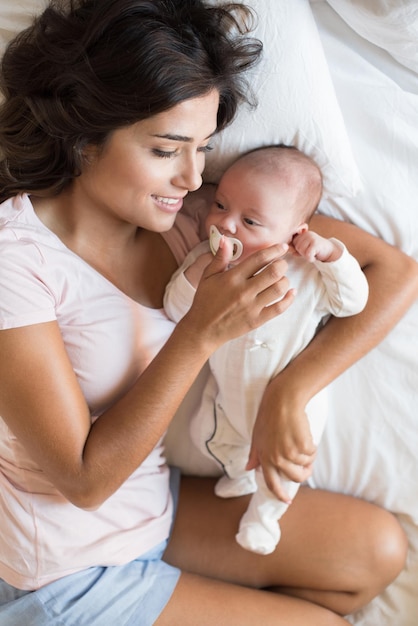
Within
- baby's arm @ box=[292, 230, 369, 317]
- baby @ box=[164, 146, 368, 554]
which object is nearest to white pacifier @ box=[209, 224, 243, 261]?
baby @ box=[164, 146, 368, 554]

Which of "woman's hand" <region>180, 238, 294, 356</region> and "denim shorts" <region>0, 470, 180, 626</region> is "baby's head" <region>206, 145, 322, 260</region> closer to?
"woman's hand" <region>180, 238, 294, 356</region>

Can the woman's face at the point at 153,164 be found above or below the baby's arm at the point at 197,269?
above

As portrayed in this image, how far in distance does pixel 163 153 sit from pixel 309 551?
87cm

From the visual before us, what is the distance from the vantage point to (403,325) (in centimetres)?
147

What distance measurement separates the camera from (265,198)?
4.10 ft

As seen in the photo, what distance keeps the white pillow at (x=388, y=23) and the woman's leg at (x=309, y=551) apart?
919 millimetres

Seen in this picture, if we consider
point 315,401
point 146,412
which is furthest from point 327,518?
point 146,412

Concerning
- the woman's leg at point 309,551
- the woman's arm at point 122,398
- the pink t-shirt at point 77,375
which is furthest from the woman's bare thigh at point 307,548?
the woman's arm at point 122,398

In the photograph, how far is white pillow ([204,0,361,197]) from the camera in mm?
1274

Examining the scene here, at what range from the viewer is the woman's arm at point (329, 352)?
1369 mm

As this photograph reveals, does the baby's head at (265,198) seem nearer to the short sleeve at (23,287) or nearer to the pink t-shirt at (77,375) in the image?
the pink t-shirt at (77,375)

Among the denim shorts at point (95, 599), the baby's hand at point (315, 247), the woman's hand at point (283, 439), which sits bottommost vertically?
the denim shorts at point (95, 599)

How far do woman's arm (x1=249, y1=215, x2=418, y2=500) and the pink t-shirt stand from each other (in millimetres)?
254

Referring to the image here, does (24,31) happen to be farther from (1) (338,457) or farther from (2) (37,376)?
(1) (338,457)
